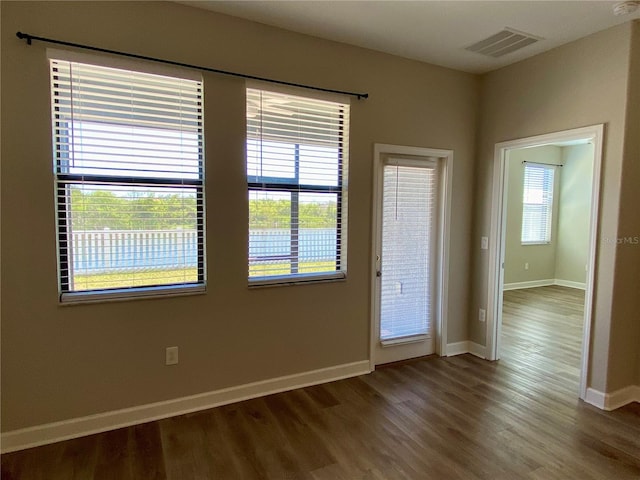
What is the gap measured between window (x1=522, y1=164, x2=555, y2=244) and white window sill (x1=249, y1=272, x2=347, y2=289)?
5.57 m

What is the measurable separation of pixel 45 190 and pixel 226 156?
3.75ft

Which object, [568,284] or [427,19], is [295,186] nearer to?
[427,19]

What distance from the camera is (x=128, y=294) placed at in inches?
99.2

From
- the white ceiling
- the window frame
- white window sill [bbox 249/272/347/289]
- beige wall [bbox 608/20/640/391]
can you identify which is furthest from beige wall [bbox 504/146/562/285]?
white window sill [bbox 249/272/347/289]

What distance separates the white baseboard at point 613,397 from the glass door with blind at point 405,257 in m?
1.39

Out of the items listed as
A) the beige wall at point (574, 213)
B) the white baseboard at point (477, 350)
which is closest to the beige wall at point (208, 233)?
the white baseboard at point (477, 350)

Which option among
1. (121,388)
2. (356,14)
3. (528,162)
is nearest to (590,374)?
(356,14)

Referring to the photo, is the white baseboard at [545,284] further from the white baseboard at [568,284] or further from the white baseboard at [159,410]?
the white baseboard at [159,410]

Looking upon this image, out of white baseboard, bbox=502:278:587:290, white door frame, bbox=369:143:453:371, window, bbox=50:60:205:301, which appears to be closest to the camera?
window, bbox=50:60:205:301

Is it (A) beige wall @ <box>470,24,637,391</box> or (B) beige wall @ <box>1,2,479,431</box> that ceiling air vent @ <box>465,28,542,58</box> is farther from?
(B) beige wall @ <box>1,2,479,431</box>

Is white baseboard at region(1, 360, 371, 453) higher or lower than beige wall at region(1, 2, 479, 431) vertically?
lower

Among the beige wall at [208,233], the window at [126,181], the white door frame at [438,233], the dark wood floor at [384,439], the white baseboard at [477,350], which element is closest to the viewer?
the dark wood floor at [384,439]

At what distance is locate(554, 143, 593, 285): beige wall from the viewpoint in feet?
23.6

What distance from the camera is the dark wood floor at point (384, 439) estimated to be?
212 centimetres
